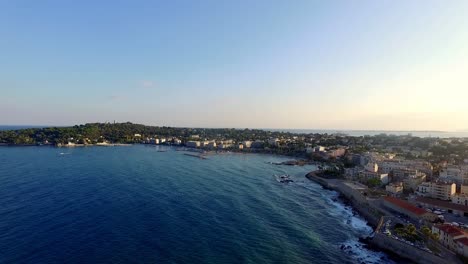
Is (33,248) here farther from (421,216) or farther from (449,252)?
(421,216)

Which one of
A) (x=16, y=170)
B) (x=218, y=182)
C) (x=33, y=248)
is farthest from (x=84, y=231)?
(x=16, y=170)

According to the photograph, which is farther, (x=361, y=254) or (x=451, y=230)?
(x=451, y=230)

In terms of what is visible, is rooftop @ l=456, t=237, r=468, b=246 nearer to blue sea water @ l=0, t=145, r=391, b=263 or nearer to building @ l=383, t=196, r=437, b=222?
blue sea water @ l=0, t=145, r=391, b=263

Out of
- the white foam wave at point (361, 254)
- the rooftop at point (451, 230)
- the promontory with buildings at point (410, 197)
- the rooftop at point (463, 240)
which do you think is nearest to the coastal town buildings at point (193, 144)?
the promontory with buildings at point (410, 197)

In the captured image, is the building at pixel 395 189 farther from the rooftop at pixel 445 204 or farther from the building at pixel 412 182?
the rooftop at pixel 445 204

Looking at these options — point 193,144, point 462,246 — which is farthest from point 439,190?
point 193,144

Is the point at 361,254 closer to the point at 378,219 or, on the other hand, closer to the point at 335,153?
the point at 378,219
